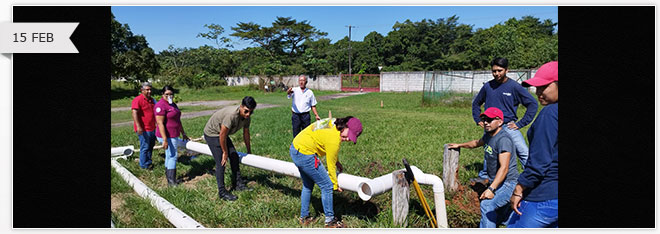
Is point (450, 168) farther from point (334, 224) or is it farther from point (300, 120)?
point (300, 120)

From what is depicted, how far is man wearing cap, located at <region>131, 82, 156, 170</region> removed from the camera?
222 inches

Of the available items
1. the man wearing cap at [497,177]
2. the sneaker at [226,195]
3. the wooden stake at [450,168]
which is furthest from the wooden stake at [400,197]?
the sneaker at [226,195]

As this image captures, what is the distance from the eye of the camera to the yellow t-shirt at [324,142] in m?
3.16

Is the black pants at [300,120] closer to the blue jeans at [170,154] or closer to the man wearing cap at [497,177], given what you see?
the blue jeans at [170,154]

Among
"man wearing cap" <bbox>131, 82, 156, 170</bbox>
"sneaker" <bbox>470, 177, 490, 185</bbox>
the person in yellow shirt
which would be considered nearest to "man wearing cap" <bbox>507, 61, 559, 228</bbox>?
the person in yellow shirt

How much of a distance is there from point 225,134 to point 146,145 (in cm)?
255

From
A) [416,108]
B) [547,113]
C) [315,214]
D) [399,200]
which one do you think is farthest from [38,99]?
[416,108]

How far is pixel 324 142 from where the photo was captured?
322cm

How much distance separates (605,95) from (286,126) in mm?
8700

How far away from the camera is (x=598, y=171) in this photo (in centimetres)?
218

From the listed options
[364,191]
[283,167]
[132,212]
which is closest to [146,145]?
[132,212]

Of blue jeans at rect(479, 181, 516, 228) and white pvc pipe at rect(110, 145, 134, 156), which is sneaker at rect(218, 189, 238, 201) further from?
white pvc pipe at rect(110, 145, 134, 156)

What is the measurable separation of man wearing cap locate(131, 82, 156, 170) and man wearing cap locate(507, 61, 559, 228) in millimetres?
5243

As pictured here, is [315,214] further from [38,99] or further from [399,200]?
[38,99]
